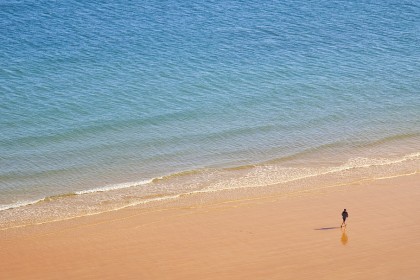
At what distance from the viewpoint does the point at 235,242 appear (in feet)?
84.9

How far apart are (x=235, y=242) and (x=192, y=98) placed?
15.5 metres

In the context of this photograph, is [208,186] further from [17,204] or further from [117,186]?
[17,204]

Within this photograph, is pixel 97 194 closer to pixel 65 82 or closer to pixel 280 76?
pixel 65 82

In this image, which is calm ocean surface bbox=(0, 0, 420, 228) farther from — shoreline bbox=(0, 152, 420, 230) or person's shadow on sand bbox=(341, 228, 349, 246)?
person's shadow on sand bbox=(341, 228, 349, 246)

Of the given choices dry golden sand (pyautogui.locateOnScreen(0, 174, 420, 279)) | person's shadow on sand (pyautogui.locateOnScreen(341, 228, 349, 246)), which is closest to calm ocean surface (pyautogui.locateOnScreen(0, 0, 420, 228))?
dry golden sand (pyautogui.locateOnScreen(0, 174, 420, 279))

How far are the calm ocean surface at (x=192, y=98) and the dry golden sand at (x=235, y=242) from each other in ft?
6.37

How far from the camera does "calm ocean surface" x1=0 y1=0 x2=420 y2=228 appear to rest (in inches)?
1242

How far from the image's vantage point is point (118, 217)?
27.8 meters

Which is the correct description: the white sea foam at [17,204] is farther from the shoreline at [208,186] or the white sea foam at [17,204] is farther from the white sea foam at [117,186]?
the white sea foam at [117,186]

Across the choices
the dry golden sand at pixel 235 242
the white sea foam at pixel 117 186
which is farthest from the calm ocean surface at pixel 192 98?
the dry golden sand at pixel 235 242

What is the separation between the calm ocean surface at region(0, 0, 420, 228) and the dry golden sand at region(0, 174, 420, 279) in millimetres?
1942

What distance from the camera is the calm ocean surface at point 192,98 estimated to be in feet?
104

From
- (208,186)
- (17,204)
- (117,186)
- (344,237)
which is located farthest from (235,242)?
(17,204)

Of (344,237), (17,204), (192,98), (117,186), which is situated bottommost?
(344,237)
